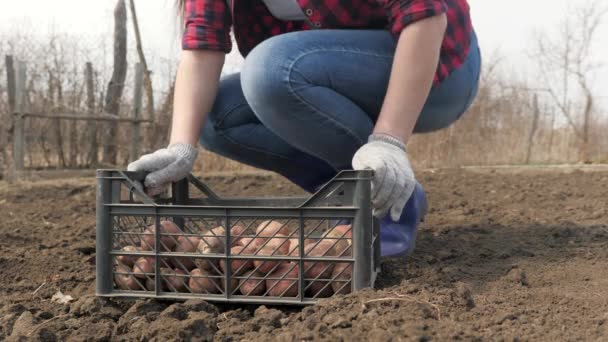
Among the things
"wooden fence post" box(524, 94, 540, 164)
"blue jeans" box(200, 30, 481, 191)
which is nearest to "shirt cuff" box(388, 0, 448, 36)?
"blue jeans" box(200, 30, 481, 191)

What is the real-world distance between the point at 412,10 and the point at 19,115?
5.75 m

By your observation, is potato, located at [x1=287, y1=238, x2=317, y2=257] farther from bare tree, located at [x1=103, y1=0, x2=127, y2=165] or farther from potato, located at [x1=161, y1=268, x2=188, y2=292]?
bare tree, located at [x1=103, y1=0, x2=127, y2=165]

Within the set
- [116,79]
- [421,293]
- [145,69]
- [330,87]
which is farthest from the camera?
[145,69]

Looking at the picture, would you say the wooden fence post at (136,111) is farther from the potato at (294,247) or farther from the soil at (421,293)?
the potato at (294,247)

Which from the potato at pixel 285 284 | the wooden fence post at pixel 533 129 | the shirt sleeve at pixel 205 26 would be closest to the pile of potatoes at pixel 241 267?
the potato at pixel 285 284

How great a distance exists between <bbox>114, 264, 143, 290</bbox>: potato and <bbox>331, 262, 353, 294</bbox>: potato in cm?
49

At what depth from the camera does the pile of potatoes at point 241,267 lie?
1317mm

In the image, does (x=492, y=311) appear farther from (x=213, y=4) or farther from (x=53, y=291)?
(x=213, y=4)

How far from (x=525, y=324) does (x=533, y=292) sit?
32 centimetres

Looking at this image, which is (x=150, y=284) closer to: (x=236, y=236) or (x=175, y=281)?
(x=175, y=281)

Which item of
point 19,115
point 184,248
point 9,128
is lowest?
point 184,248

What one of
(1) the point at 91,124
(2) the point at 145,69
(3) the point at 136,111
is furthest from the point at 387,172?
(2) the point at 145,69

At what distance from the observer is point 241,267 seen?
4.36 ft

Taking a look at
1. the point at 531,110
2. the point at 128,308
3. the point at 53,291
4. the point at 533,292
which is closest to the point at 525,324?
the point at 533,292
